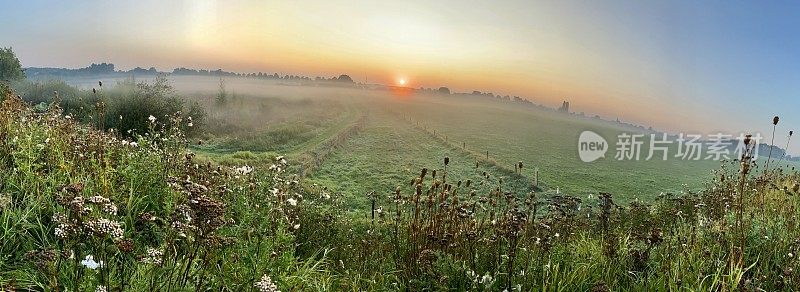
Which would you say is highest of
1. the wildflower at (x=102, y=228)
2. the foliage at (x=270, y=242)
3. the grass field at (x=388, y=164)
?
the wildflower at (x=102, y=228)

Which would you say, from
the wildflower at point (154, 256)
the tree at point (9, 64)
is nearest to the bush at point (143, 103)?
the wildflower at point (154, 256)

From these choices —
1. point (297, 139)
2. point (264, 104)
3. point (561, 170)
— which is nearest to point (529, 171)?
point (561, 170)

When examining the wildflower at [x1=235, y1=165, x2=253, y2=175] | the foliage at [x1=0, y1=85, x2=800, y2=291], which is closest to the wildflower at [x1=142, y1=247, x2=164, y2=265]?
the foliage at [x1=0, y1=85, x2=800, y2=291]

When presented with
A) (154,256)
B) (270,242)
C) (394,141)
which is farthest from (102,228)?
(394,141)

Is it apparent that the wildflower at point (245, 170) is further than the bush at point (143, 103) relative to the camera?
No

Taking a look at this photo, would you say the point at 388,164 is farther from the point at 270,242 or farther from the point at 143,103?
the point at 270,242

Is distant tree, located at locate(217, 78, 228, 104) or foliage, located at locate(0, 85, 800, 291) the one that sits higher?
distant tree, located at locate(217, 78, 228, 104)

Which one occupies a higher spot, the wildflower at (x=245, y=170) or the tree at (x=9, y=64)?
the tree at (x=9, y=64)

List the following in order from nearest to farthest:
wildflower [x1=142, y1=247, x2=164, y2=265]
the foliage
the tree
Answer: wildflower [x1=142, y1=247, x2=164, y2=265], the foliage, the tree

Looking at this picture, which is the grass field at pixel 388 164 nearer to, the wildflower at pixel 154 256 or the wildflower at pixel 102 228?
the wildflower at pixel 154 256

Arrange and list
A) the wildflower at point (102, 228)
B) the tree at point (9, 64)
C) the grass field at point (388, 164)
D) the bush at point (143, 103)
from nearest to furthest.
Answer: the wildflower at point (102, 228)
the grass field at point (388, 164)
the bush at point (143, 103)
the tree at point (9, 64)

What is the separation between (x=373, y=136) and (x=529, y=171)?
17.7 feet

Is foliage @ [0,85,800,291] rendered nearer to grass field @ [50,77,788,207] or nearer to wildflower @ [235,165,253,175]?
wildflower @ [235,165,253,175]

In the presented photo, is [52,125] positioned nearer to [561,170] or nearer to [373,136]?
[373,136]
